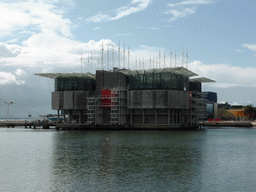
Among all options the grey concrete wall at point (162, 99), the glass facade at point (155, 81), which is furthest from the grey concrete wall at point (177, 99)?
the glass facade at point (155, 81)

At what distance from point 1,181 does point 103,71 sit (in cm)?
12024

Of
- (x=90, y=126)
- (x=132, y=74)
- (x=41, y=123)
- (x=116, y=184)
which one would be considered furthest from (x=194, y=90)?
(x=116, y=184)

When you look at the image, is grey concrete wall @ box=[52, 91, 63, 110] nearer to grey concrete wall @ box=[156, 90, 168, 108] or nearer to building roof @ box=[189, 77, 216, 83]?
grey concrete wall @ box=[156, 90, 168, 108]

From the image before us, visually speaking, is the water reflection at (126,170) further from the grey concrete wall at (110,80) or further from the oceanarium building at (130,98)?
the grey concrete wall at (110,80)

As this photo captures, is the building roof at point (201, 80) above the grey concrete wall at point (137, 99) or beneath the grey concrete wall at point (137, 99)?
above

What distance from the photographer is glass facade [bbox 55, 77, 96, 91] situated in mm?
164625

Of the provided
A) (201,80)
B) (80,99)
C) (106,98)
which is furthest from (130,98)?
(201,80)

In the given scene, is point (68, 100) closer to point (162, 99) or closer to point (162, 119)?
point (162, 119)

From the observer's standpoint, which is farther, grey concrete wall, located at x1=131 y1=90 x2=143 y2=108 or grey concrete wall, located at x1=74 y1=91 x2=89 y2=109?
grey concrete wall, located at x1=74 y1=91 x2=89 y2=109

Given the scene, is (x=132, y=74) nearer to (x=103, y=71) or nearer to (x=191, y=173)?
(x=103, y=71)

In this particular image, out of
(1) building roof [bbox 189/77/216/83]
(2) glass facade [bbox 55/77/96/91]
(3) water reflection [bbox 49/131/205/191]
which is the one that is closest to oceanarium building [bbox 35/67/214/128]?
(2) glass facade [bbox 55/77/96/91]

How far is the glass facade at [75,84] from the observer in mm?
164625

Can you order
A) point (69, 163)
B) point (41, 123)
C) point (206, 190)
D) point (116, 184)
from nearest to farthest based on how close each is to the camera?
1. point (206, 190)
2. point (116, 184)
3. point (69, 163)
4. point (41, 123)

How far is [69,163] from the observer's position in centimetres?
5216
